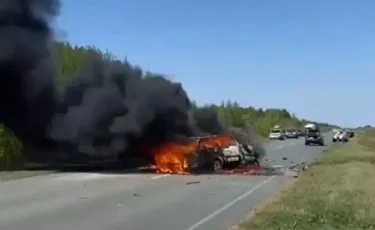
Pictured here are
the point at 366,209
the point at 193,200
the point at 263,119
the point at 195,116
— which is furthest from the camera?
the point at 263,119

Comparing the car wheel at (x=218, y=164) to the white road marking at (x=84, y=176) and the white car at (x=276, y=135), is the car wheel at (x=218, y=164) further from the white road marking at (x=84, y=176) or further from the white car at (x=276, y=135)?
the white car at (x=276, y=135)

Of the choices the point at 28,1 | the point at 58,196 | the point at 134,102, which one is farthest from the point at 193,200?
the point at 28,1

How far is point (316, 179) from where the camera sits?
21703 millimetres

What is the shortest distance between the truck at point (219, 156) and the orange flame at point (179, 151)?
13 cm

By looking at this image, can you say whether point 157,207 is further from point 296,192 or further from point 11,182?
point 11,182

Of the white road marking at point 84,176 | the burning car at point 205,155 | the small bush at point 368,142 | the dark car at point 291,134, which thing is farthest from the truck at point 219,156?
the dark car at point 291,134

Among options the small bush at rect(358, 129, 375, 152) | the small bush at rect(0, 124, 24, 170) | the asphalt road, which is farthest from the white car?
the asphalt road

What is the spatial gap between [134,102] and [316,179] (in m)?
11.4

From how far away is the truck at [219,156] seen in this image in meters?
28.5

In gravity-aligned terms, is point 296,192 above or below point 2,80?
below

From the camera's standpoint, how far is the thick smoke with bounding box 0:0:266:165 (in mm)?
29250

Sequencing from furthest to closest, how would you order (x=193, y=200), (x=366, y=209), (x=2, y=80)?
(x=2, y=80) < (x=193, y=200) < (x=366, y=209)

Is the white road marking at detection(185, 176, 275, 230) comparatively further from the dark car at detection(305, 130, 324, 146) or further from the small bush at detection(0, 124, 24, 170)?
the dark car at detection(305, 130, 324, 146)

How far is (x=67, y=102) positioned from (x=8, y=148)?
3.46m
